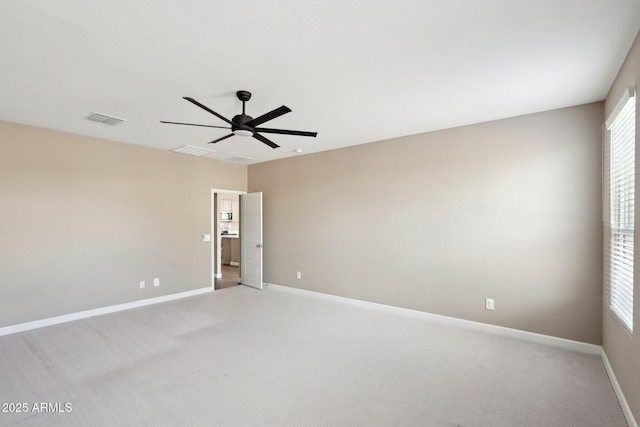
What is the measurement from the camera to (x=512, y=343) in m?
3.37

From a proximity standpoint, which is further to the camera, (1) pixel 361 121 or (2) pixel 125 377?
(1) pixel 361 121

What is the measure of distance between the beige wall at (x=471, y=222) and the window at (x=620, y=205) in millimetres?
327

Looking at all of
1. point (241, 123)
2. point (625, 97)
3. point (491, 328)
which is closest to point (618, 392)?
point (491, 328)

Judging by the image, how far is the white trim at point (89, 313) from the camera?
3.75 m

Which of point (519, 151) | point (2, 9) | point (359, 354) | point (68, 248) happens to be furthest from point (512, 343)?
point (68, 248)

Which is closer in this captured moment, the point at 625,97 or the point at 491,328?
the point at 625,97

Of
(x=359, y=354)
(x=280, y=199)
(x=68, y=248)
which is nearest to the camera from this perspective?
(x=359, y=354)

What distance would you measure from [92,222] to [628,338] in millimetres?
6135

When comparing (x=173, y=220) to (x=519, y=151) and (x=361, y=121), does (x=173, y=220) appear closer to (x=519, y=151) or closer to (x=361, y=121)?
(x=361, y=121)

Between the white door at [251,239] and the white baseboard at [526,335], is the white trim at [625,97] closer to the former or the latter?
the white baseboard at [526,335]

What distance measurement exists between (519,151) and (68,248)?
20.0ft

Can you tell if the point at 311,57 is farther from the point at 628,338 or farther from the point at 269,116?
the point at 628,338

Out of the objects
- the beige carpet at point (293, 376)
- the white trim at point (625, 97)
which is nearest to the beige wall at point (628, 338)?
the white trim at point (625, 97)

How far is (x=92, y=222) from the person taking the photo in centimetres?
444
